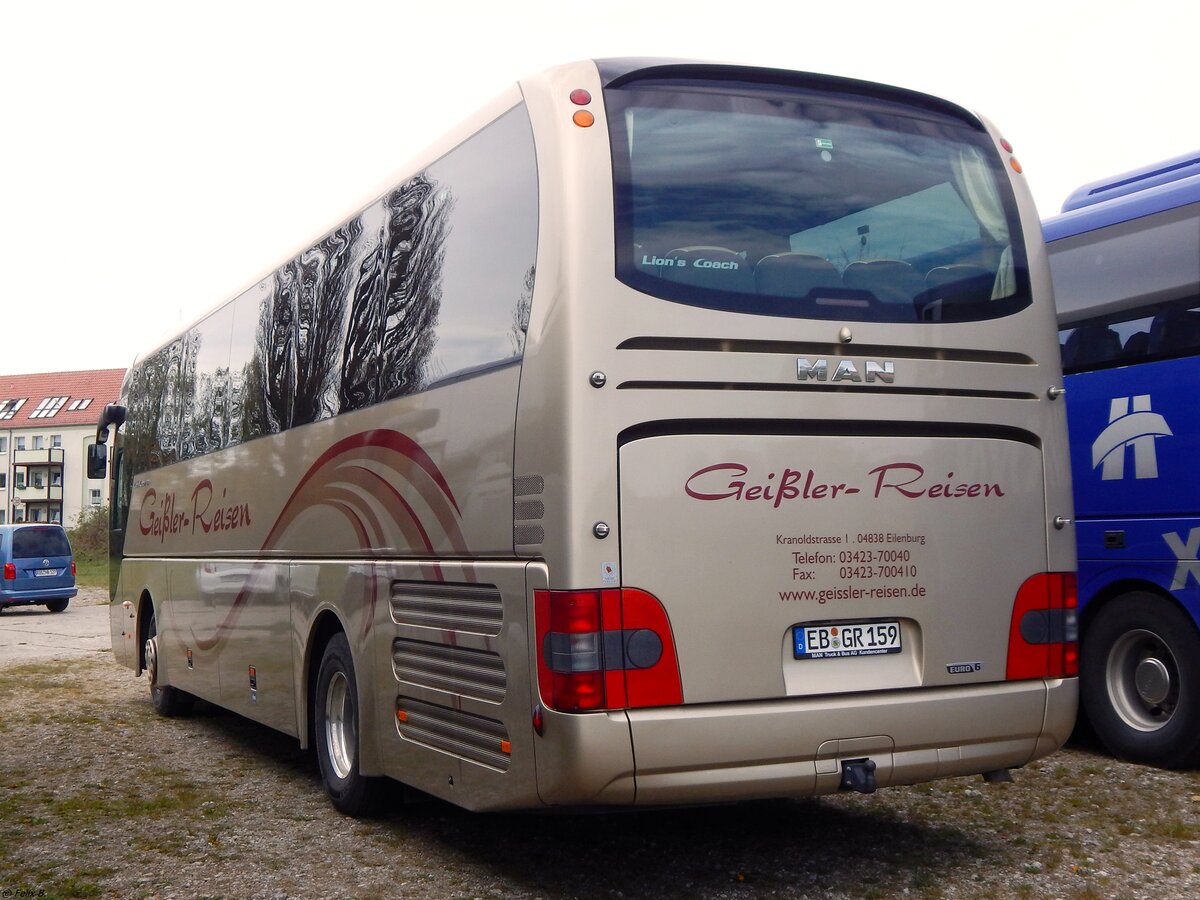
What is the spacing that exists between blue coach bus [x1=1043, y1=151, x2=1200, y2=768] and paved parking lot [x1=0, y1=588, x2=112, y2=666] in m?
14.6

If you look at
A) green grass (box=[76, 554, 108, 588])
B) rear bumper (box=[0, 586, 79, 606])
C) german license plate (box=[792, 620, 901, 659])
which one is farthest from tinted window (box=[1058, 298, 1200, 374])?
green grass (box=[76, 554, 108, 588])

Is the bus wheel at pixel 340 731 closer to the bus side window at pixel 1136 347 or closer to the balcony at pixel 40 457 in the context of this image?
the bus side window at pixel 1136 347

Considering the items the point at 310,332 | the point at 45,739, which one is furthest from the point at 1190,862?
the point at 45,739

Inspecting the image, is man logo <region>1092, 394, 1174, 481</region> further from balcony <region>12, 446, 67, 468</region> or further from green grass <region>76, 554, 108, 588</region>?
balcony <region>12, 446, 67, 468</region>

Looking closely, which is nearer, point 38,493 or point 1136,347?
point 1136,347

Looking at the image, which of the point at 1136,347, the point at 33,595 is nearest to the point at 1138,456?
the point at 1136,347

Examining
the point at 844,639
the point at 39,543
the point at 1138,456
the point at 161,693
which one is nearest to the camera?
the point at 844,639

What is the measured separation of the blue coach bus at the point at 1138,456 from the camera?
8.43 m

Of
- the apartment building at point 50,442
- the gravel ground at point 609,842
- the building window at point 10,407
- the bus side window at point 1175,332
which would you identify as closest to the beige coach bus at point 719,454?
the gravel ground at point 609,842

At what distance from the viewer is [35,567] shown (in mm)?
32281

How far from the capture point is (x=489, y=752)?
5996mm

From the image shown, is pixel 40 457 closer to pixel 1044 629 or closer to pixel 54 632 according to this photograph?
pixel 54 632

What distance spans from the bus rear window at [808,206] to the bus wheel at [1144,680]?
10.4ft

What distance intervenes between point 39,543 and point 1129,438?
29.1m
